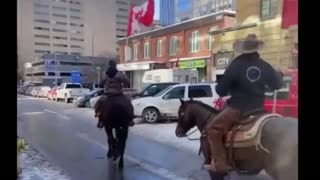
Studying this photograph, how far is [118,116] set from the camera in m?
5.66

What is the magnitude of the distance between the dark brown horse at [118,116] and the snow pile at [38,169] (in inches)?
33.8

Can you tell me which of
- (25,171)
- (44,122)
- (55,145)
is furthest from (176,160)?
(44,122)

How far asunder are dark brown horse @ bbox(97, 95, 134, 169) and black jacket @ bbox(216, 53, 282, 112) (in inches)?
95.2

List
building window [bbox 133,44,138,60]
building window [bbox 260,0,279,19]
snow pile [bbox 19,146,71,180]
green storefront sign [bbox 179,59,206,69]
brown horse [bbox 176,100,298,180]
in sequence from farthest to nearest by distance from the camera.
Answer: green storefront sign [bbox 179,59,206,69] → building window [bbox 133,44,138,60] → building window [bbox 260,0,279,19] → snow pile [bbox 19,146,71,180] → brown horse [bbox 176,100,298,180]

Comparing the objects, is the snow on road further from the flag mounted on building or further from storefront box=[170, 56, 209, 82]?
storefront box=[170, 56, 209, 82]

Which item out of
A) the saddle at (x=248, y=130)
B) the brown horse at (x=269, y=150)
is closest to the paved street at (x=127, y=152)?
the brown horse at (x=269, y=150)

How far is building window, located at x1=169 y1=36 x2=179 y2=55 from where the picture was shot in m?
22.7

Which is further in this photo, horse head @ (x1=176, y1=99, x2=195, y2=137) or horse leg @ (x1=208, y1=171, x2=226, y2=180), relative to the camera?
horse head @ (x1=176, y1=99, x2=195, y2=137)

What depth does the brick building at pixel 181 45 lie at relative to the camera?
1892 centimetres

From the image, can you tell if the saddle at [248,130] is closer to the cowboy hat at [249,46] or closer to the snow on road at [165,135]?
the cowboy hat at [249,46]

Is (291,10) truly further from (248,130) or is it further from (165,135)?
(165,135)

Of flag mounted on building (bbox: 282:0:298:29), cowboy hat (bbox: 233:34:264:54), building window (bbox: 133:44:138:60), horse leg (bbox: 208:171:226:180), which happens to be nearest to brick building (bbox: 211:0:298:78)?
flag mounted on building (bbox: 282:0:298:29)
